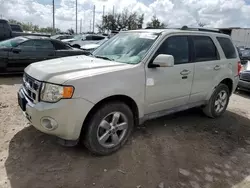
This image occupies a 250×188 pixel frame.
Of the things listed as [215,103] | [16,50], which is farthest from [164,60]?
[16,50]

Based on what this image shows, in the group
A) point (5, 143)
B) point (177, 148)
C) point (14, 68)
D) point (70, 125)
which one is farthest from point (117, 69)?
point (14, 68)

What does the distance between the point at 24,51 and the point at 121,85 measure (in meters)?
5.98

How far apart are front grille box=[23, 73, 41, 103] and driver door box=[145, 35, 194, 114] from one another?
1.50 meters

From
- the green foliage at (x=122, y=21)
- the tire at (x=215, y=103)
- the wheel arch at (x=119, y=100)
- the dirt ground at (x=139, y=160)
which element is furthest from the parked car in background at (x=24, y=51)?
the green foliage at (x=122, y=21)

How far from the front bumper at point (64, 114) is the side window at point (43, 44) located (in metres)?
5.88

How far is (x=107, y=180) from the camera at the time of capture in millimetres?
2740

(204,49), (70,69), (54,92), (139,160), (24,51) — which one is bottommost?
(139,160)

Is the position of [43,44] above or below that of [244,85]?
above

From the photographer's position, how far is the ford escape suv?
2.72 meters

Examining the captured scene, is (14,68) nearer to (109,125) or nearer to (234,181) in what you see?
(109,125)

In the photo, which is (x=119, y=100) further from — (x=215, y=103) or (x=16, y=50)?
(x=16, y=50)

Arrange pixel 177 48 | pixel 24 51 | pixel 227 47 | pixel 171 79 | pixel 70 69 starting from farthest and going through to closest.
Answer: pixel 24 51
pixel 227 47
pixel 177 48
pixel 171 79
pixel 70 69

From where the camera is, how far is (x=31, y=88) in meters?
2.97

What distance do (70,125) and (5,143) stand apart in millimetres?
1314
